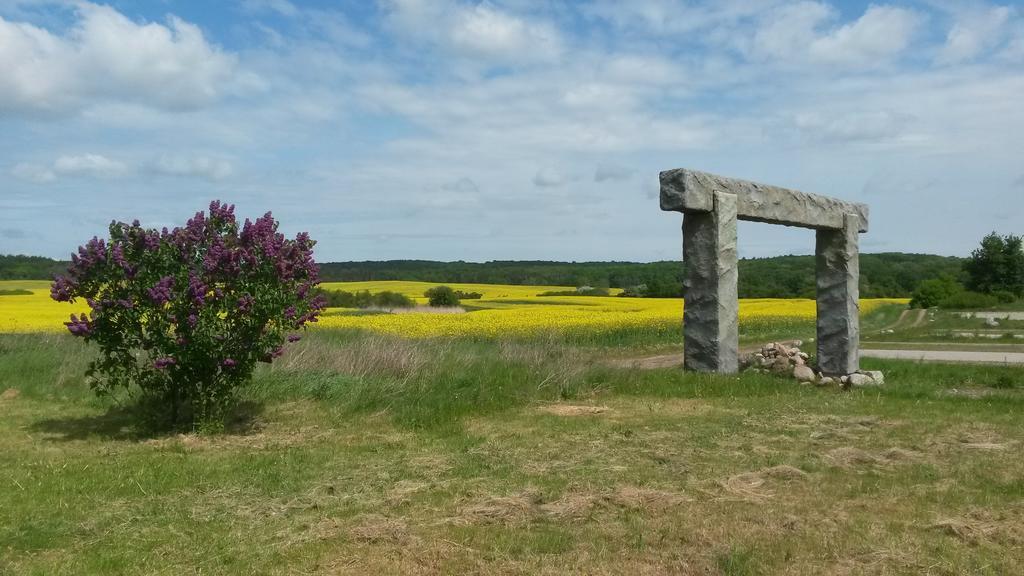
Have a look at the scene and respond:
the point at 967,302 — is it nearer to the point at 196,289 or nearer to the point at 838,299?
the point at 838,299

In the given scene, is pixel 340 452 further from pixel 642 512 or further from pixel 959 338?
pixel 959 338

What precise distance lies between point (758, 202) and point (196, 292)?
28.3ft

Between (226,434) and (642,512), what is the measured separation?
527 centimetres

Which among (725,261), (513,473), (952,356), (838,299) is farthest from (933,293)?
(513,473)

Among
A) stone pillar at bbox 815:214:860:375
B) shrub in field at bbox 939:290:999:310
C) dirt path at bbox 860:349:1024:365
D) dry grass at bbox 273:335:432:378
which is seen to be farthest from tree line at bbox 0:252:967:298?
dry grass at bbox 273:335:432:378

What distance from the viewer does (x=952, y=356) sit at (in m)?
16.5

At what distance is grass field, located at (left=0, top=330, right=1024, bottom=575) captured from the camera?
15.3 feet

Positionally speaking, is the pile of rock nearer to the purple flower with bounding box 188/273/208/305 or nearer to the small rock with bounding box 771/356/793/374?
the small rock with bounding box 771/356/793/374

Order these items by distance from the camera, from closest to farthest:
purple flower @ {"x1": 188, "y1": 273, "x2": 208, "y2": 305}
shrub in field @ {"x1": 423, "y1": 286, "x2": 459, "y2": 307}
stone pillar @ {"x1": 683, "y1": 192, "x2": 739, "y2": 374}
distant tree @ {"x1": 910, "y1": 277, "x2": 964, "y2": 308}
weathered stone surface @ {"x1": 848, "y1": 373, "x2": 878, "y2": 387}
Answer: purple flower @ {"x1": 188, "y1": 273, "x2": 208, "y2": 305}, stone pillar @ {"x1": 683, "y1": 192, "x2": 739, "y2": 374}, weathered stone surface @ {"x1": 848, "y1": 373, "x2": 878, "y2": 387}, shrub in field @ {"x1": 423, "y1": 286, "x2": 459, "y2": 307}, distant tree @ {"x1": 910, "y1": 277, "x2": 964, "y2": 308}

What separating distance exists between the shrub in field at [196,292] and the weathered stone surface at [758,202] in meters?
5.57

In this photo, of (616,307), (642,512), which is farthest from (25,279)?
(642,512)

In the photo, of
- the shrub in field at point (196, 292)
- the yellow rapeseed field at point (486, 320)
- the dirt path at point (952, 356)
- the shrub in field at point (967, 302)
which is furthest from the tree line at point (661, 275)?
the shrub in field at point (196, 292)

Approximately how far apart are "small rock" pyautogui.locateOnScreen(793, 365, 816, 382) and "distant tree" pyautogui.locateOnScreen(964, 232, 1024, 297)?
119 ft

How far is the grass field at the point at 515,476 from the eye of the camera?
4648mm
